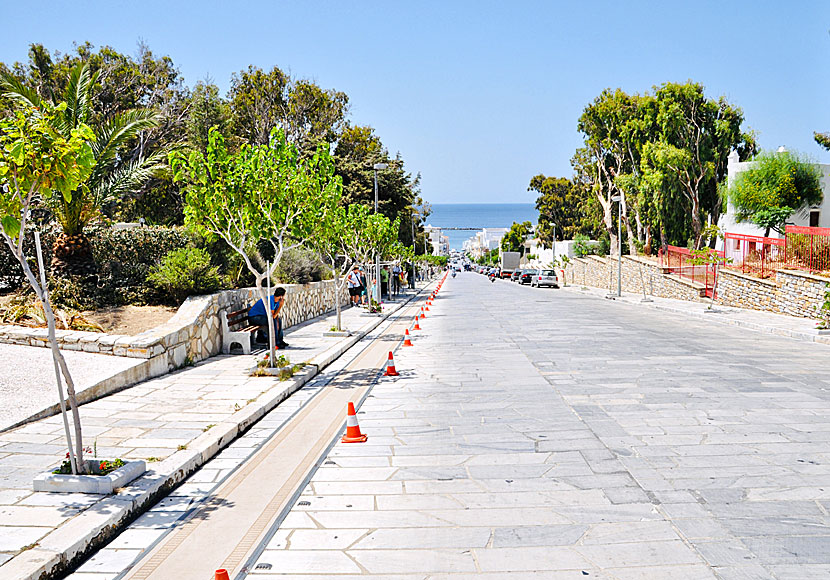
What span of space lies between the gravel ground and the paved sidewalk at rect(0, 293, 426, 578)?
34cm

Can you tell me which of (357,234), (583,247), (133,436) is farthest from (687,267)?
(133,436)

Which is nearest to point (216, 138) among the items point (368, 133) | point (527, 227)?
point (368, 133)

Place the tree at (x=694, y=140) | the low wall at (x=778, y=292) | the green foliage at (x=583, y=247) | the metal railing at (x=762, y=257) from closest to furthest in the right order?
the low wall at (x=778, y=292)
the metal railing at (x=762, y=257)
the tree at (x=694, y=140)
the green foliage at (x=583, y=247)

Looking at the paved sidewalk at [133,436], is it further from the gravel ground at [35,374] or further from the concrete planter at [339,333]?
the concrete planter at [339,333]

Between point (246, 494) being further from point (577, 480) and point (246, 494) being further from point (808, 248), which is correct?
point (808, 248)

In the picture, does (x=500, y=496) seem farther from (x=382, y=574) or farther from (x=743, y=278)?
(x=743, y=278)

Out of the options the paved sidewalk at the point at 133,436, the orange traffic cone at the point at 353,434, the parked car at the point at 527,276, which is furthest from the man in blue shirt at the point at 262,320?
the parked car at the point at 527,276

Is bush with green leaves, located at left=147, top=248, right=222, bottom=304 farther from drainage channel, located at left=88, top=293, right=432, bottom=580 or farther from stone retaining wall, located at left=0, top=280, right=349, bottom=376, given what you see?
drainage channel, located at left=88, top=293, right=432, bottom=580

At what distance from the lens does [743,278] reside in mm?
25266

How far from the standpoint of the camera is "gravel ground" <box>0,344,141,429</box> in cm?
777

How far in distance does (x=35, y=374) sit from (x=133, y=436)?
296 cm

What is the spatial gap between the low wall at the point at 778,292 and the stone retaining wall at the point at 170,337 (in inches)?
661

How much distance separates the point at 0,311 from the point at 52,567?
939 centimetres

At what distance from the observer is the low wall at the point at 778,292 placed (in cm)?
2022
